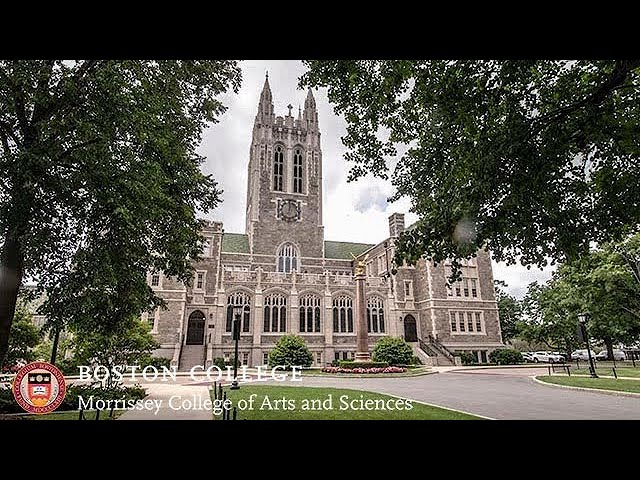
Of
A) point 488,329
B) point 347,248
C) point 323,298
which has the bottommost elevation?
point 488,329

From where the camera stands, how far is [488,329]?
1407 inches

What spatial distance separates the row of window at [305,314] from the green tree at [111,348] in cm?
1646

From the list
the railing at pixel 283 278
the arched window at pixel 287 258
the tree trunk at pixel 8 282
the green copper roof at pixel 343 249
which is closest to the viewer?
the tree trunk at pixel 8 282

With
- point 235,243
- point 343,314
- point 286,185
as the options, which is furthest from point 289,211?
point 343,314

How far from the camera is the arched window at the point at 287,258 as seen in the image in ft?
125

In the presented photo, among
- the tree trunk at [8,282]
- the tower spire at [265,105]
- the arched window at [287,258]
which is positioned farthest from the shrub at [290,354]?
the tower spire at [265,105]

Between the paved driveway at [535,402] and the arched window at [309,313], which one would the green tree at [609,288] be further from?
the arched window at [309,313]

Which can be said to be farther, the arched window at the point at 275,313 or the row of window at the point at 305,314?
the arched window at the point at 275,313

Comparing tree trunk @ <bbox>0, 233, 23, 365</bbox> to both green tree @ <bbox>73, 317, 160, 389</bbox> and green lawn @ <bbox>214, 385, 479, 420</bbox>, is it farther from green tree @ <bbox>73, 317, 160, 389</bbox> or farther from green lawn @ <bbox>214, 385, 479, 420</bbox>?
green lawn @ <bbox>214, 385, 479, 420</bbox>

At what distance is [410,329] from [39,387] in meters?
33.4
